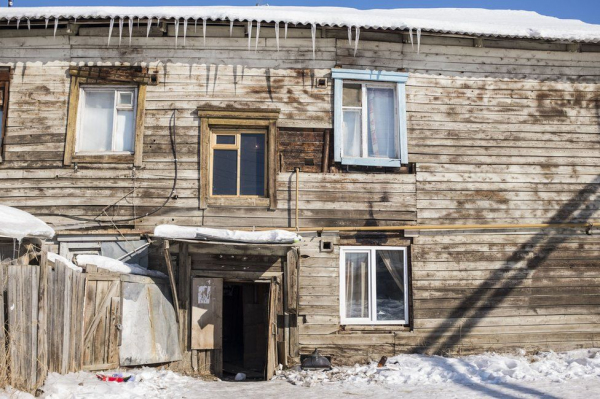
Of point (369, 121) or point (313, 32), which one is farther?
point (369, 121)

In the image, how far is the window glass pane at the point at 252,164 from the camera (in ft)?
37.7

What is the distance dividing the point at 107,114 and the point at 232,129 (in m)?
2.41

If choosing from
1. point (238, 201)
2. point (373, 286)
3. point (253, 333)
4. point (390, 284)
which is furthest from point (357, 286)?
point (253, 333)

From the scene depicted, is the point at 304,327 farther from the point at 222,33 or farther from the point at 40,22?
the point at 40,22

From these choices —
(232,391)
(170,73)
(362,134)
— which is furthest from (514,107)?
(232,391)

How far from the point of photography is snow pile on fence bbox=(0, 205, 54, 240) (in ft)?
28.6

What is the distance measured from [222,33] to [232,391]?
661 centimetres

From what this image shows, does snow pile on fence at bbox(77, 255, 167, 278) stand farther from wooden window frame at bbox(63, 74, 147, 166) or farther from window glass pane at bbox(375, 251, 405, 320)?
window glass pane at bbox(375, 251, 405, 320)

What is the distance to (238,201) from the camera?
11.3 metres

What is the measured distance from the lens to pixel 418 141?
11.8 meters

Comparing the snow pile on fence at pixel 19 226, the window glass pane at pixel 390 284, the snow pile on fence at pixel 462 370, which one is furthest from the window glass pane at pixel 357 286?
the snow pile on fence at pixel 19 226

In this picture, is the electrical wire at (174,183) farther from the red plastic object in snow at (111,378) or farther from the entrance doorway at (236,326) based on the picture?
the red plastic object in snow at (111,378)

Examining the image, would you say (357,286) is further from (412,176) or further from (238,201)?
(238,201)

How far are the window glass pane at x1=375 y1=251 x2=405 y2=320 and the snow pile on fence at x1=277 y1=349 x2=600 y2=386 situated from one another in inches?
34.0
